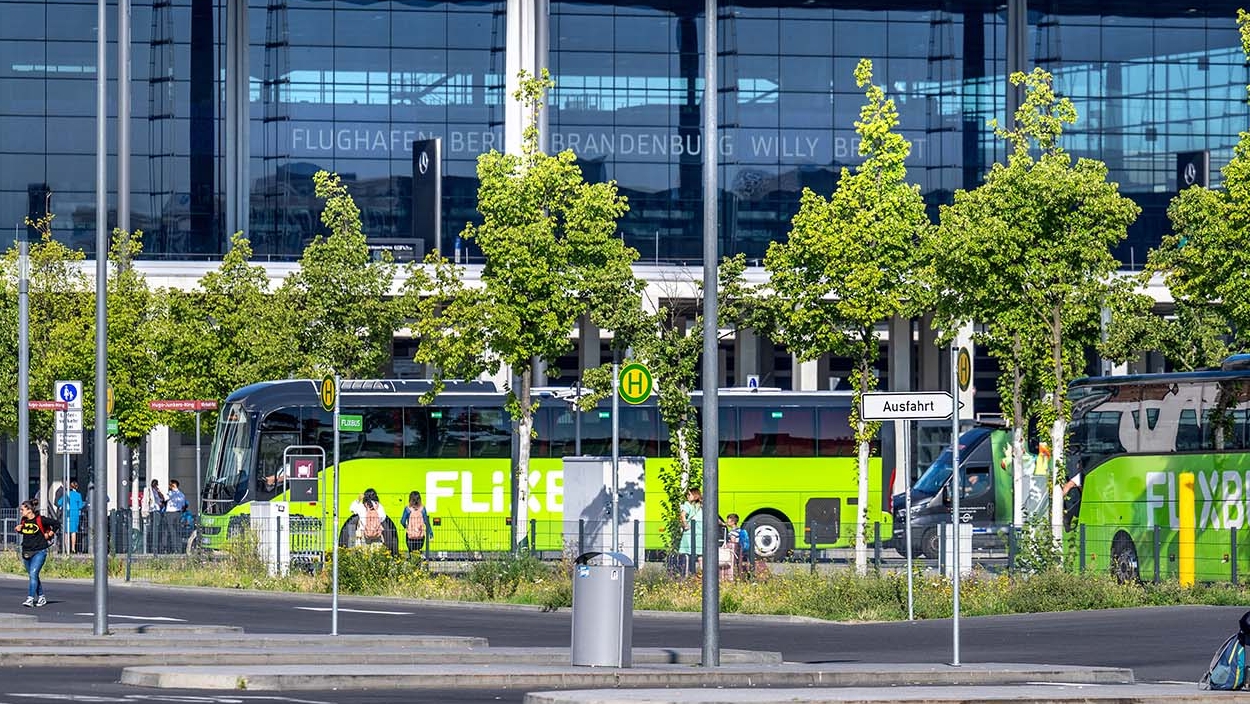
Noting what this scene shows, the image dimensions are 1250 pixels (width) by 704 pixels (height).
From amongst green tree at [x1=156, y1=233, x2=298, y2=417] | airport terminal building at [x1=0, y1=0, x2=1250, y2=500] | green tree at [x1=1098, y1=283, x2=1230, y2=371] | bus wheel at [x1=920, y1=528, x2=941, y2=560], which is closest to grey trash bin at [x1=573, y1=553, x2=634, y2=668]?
green tree at [x1=1098, y1=283, x2=1230, y2=371]

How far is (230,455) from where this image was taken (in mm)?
42156

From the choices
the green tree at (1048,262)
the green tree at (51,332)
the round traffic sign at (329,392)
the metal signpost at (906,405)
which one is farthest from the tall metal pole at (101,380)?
the green tree at (51,332)

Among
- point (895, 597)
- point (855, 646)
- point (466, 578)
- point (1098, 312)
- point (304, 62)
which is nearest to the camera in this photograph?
point (855, 646)

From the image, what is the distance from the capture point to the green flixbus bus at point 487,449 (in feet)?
137

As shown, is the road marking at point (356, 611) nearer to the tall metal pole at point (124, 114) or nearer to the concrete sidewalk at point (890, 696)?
the concrete sidewalk at point (890, 696)

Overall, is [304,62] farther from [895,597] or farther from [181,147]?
[895,597]

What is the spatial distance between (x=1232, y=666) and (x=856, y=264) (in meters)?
20.7

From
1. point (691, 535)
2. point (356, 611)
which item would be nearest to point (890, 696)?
point (356, 611)

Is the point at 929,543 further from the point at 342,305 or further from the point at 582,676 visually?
the point at 582,676

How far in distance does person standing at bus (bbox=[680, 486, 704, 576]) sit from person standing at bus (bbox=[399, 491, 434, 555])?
14.6 ft

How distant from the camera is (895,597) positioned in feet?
90.9

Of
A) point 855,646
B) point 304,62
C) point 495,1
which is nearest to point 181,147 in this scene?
point 304,62

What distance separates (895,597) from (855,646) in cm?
453

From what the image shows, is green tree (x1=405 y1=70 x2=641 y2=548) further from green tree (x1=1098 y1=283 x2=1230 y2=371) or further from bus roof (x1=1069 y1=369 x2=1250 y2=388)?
bus roof (x1=1069 y1=369 x2=1250 y2=388)
